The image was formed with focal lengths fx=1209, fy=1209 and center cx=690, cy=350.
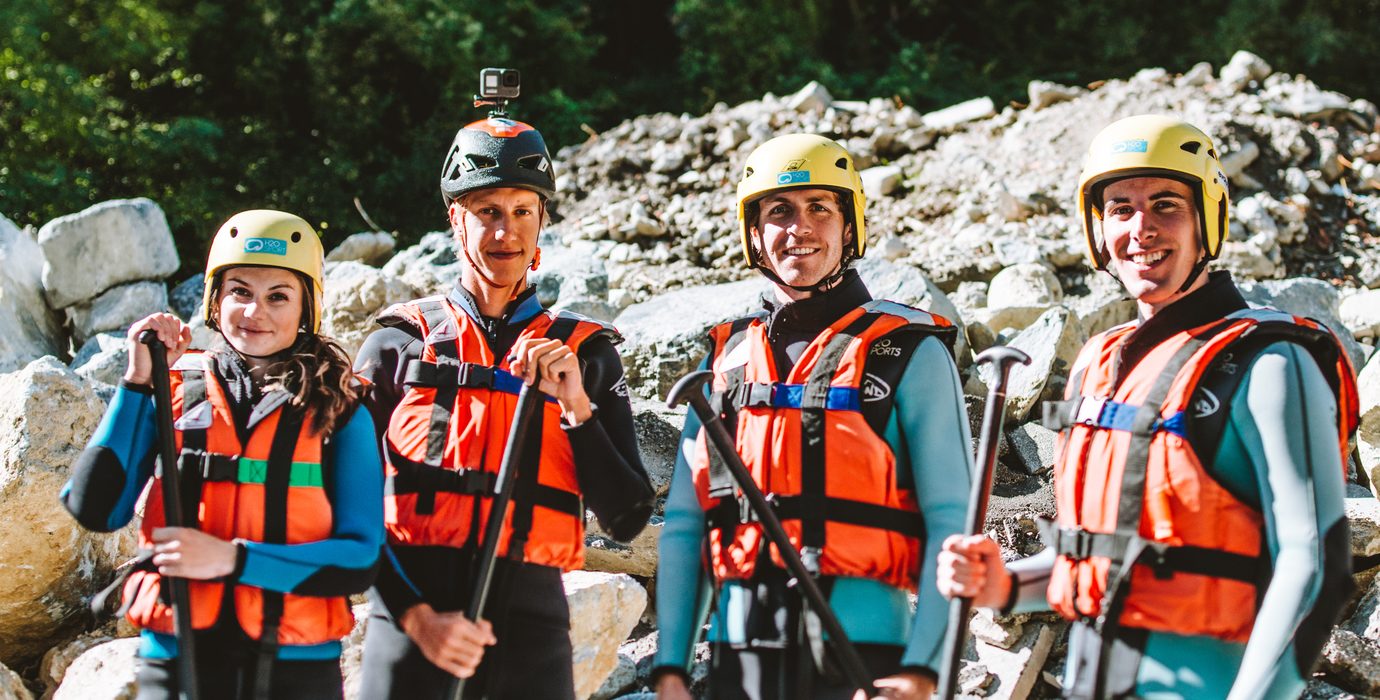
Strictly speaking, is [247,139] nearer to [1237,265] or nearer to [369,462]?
[1237,265]

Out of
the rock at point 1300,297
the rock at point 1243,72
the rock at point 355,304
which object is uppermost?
the rock at point 1243,72

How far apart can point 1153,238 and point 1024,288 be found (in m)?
5.26

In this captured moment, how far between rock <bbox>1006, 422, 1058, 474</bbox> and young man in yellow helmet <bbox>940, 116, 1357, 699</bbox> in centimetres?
344

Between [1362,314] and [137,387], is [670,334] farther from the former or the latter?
[1362,314]

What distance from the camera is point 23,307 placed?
8.52 m

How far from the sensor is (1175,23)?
19.3 m

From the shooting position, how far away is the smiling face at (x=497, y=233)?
131 inches

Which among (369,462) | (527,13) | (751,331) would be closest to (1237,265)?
(751,331)

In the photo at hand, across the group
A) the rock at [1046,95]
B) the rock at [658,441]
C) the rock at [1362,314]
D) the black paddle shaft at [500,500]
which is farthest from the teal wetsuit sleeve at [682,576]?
the rock at [1046,95]

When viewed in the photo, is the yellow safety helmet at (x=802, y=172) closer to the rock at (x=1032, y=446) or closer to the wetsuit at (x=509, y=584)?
the wetsuit at (x=509, y=584)

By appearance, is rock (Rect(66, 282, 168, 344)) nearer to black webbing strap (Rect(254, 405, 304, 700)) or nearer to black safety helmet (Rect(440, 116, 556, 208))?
black safety helmet (Rect(440, 116, 556, 208))

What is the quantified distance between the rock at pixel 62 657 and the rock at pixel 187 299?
4.98 meters

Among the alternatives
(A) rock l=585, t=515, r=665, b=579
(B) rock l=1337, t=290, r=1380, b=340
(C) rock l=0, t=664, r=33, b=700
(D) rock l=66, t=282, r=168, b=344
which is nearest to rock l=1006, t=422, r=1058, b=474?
(A) rock l=585, t=515, r=665, b=579

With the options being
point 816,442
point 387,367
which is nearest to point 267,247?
point 387,367
